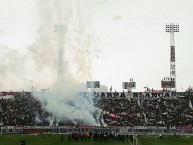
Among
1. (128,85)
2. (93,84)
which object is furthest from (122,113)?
(93,84)

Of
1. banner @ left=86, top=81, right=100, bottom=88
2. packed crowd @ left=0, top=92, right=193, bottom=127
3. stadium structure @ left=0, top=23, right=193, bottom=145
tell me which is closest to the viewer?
stadium structure @ left=0, top=23, right=193, bottom=145

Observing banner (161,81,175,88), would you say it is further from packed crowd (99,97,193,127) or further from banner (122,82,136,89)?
banner (122,82,136,89)

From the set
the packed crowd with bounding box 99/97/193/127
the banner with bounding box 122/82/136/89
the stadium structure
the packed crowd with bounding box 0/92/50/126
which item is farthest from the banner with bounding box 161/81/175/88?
the packed crowd with bounding box 0/92/50/126

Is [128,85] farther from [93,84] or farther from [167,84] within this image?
[93,84]

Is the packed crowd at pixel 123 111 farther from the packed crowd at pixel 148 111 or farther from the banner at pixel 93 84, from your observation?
the banner at pixel 93 84

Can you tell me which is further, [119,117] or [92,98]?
[92,98]

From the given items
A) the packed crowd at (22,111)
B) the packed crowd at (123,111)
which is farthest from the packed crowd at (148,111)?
the packed crowd at (22,111)

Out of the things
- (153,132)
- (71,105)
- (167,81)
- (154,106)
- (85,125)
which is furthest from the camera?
(167,81)

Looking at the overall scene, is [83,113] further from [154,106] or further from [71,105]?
[154,106]

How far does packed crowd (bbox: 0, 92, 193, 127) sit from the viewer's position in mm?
79125

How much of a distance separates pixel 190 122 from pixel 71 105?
2280 cm

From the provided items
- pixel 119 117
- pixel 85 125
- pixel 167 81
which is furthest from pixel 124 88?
pixel 85 125

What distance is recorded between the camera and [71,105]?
8162 cm

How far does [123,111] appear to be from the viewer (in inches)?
3383
